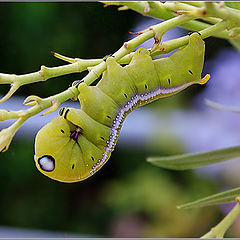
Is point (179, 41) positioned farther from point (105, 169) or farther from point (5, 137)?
point (105, 169)

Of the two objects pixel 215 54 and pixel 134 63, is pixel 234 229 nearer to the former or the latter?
pixel 215 54

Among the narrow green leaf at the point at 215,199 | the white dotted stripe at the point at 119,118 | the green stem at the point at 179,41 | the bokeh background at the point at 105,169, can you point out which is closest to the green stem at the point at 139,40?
the green stem at the point at 179,41

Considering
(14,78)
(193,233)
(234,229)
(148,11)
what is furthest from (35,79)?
(193,233)

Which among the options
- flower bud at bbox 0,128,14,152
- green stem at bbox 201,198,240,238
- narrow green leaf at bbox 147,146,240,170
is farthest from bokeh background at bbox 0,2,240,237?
flower bud at bbox 0,128,14,152

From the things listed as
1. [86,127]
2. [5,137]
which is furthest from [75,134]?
[5,137]

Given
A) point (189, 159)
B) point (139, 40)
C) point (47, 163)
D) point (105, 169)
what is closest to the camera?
point (139, 40)

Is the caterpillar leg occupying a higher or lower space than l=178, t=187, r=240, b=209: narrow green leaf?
higher

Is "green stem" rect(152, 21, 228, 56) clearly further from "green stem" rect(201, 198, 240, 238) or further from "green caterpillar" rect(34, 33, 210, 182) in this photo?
"green stem" rect(201, 198, 240, 238)
